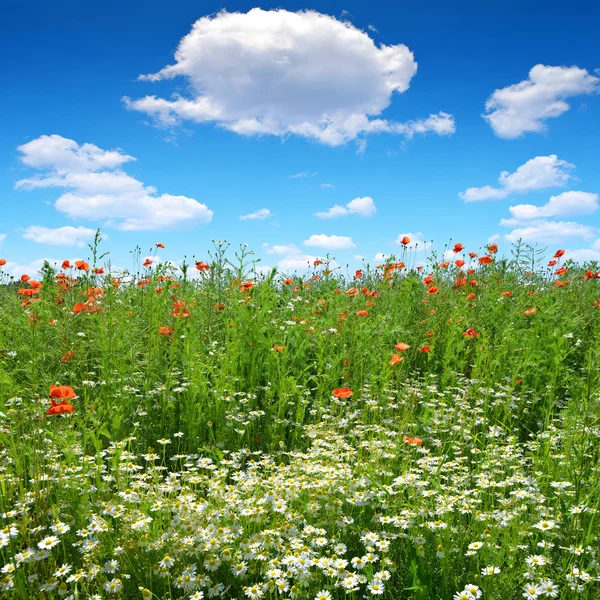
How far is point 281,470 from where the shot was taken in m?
3.06

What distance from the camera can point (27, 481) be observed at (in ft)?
→ 9.93

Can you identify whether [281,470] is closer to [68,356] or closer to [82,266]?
[68,356]

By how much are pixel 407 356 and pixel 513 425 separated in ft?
5.12

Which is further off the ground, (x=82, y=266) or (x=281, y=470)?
(x=82, y=266)

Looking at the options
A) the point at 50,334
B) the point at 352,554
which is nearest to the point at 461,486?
the point at 352,554

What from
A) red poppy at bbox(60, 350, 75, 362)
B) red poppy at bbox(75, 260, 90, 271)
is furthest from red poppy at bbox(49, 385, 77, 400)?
red poppy at bbox(75, 260, 90, 271)

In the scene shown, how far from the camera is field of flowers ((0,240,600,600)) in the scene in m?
2.28

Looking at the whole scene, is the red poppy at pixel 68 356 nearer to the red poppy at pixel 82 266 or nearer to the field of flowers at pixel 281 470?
the field of flowers at pixel 281 470

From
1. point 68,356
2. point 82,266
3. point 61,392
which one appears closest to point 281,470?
point 61,392

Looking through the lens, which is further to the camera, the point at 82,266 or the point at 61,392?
the point at 82,266

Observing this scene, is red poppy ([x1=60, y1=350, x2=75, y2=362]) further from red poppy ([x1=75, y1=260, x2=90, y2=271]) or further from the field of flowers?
red poppy ([x1=75, y1=260, x2=90, y2=271])

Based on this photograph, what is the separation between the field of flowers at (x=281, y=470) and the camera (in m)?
2.28

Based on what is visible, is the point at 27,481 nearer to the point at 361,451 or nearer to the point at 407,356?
the point at 361,451

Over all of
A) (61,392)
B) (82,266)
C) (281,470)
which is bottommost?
(281,470)
